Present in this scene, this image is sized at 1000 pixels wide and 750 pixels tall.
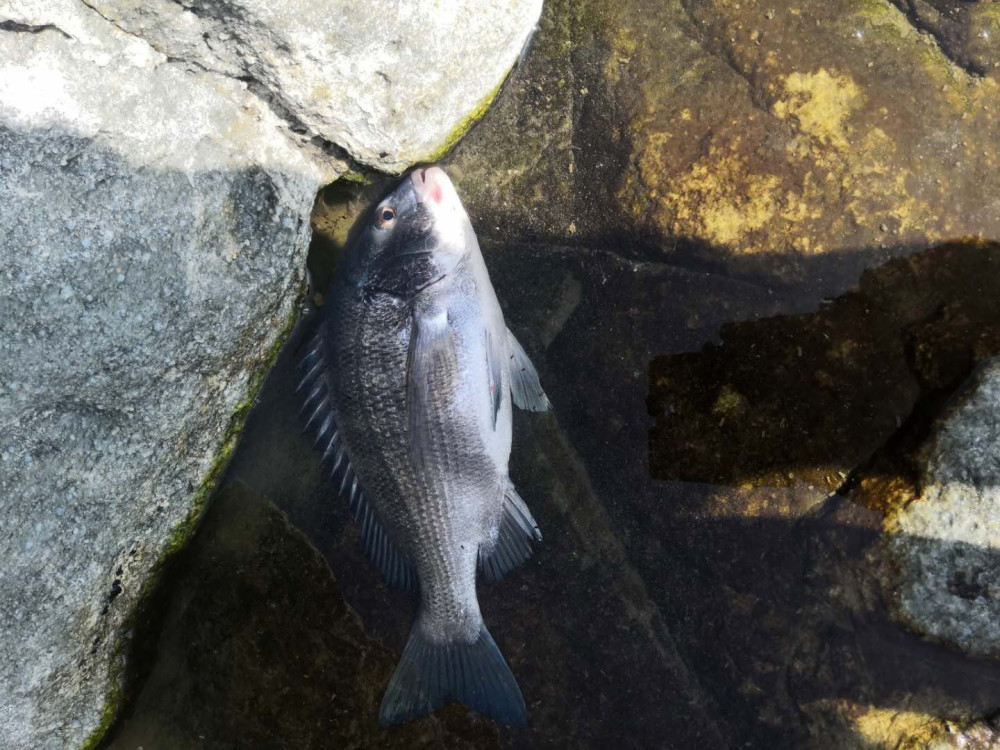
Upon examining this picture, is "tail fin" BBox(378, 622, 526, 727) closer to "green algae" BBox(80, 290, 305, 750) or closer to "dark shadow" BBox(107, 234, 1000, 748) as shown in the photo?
"dark shadow" BBox(107, 234, 1000, 748)

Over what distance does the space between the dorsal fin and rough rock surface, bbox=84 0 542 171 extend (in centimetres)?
94

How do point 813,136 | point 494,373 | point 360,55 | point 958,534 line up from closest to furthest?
point 360,55
point 958,534
point 813,136
point 494,373

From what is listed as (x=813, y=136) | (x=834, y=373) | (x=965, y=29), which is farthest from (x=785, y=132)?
(x=834, y=373)

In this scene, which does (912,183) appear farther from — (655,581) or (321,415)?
(321,415)

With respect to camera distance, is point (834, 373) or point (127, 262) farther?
point (834, 373)

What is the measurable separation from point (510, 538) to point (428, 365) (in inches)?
33.4

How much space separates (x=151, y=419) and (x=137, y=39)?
1244mm

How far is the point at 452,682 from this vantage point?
8.77 feet

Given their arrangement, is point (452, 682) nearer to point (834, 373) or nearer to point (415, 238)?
point (415, 238)

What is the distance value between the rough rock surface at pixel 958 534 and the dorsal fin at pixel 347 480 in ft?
6.38

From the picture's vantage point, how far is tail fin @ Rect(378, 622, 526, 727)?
8.72ft

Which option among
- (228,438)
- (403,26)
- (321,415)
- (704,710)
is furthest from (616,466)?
(403,26)

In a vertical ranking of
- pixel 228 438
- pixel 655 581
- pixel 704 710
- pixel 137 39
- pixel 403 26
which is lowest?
pixel 228 438

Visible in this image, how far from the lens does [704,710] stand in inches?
104
